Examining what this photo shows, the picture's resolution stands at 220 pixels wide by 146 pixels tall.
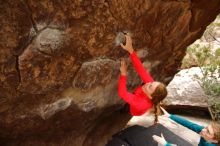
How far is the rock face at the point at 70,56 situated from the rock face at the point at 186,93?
569 cm

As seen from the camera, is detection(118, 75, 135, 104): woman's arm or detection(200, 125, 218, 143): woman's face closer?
detection(200, 125, 218, 143): woman's face

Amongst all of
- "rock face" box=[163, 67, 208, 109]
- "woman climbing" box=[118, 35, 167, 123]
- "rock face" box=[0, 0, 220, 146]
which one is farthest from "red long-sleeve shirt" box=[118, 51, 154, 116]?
"rock face" box=[163, 67, 208, 109]

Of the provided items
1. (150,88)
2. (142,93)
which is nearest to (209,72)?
(142,93)

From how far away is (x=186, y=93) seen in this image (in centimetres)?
1180

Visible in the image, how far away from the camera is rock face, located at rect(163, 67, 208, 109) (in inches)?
457

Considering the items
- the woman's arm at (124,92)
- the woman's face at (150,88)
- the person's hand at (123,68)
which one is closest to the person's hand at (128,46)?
the person's hand at (123,68)

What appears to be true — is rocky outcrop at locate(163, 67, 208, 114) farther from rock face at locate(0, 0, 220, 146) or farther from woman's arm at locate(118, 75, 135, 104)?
woman's arm at locate(118, 75, 135, 104)

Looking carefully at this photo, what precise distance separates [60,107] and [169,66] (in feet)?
10.4

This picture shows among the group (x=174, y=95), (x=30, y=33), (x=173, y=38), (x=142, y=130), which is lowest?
(x=174, y=95)

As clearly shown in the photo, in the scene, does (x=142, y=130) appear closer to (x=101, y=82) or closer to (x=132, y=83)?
(x=132, y=83)

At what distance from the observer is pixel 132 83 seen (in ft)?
19.4

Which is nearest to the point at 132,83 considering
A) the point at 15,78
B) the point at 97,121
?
the point at 97,121

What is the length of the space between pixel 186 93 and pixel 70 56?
8197mm

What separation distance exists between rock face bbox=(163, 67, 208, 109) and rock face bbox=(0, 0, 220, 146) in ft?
18.7
